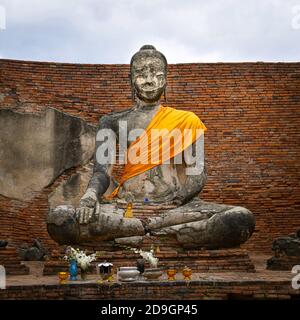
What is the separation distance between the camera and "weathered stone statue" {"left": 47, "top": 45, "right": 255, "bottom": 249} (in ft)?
24.1

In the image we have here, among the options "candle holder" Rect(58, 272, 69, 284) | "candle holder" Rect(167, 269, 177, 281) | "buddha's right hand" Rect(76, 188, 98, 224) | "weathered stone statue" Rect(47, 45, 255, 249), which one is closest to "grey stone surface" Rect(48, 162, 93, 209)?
"weathered stone statue" Rect(47, 45, 255, 249)

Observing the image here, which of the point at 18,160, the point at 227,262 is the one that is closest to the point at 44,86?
the point at 18,160

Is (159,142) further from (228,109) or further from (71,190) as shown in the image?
(228,109)

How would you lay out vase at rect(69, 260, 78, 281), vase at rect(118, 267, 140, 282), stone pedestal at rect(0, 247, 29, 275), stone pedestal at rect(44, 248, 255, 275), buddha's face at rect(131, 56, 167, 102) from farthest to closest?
1. buddha's face at rect(131, 56, 167, 102)
2. stone pedestal at rect(0, 247, 29, 275)
3. stone pedestal at rect(44, 248, 255, 275)
4. vase at rect(69, 260, 78, 281)
5. vase at rect(118, 267, 140, 282)

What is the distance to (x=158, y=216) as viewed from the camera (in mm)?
7547

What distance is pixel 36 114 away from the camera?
37.9ft

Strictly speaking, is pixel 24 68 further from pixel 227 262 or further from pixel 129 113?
pixel 227 262

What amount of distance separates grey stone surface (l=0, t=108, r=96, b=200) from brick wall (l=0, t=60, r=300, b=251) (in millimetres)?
179

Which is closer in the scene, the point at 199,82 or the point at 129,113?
the point at 129,113

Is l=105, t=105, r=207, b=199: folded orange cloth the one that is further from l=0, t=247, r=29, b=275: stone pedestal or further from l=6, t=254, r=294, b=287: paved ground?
l=6, t=254, r=294, b=287: paved ground

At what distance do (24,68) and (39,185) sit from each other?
204cm

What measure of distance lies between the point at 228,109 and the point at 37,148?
330cm
